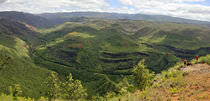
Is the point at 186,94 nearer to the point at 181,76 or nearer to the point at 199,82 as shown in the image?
the point at 199,82

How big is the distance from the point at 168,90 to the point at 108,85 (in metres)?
177

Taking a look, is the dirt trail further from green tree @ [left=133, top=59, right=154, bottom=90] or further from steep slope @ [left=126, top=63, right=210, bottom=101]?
green tree @ [left=133, top=59, right=154, bottom=90]

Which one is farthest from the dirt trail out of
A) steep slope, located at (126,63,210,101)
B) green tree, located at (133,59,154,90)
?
green tree, located at (133,59,154,90)

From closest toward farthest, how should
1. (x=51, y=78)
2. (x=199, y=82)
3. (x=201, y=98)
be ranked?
(x=201, y=98) < (x=199, y=82) < (x=51, y=78)

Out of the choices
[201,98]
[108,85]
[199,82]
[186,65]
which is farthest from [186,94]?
[108,85]

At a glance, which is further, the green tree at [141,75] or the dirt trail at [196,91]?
the green tree at [141,75]

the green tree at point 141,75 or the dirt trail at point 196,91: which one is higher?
the dirt trail at point 196,91

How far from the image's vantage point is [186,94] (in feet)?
53.3

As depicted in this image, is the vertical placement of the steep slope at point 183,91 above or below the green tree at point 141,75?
above

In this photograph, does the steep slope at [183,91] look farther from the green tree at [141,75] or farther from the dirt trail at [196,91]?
the green tree at [141,75]

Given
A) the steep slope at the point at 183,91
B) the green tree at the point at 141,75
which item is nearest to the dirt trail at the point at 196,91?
the steep slope at the point at 183,91

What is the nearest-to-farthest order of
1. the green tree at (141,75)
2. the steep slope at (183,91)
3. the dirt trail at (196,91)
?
the dirt trail at (196,91) → the steep slope at (183,91) → the green tree at (141,75)

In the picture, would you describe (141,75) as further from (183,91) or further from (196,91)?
(196,91)

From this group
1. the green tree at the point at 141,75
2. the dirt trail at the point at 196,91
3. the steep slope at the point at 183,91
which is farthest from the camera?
the green tree at the point at 141,75
